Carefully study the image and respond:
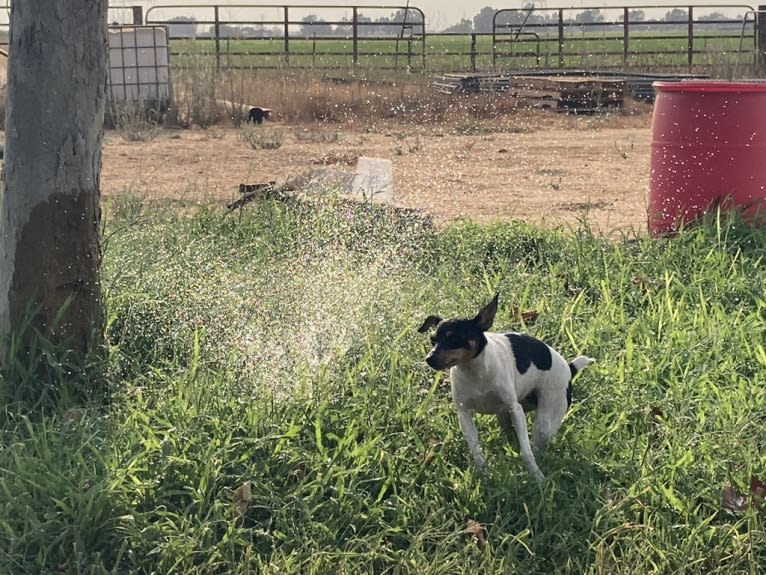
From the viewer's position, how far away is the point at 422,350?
13.9 feet

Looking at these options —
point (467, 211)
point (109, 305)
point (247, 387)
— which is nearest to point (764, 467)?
point (247, 387)

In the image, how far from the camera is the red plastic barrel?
6.26 metres

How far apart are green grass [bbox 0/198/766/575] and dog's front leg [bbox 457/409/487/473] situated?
7 centimetres

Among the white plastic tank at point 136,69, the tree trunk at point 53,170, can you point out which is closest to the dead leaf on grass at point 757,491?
the tree trunk at point 53,170

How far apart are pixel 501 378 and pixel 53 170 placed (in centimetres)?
182

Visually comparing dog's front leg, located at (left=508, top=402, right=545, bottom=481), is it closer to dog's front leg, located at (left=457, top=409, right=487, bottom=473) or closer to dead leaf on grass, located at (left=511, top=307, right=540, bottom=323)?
dog's front leg, located at (left=457, top=409, right=487, bottom=473)

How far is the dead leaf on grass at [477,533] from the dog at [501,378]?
0.26 meters

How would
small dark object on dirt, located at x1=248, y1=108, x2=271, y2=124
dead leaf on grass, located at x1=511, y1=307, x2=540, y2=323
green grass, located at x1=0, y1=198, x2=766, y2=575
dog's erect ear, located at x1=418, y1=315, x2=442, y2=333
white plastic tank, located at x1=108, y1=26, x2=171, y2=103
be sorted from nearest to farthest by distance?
green grass, located at x1=0, y1=198, x2=766, y2=575 → dog's erect ear, located at x1=418, y1=315, x2=442, y2=333 → dead leaf on grass, located at x1=511, y1=307, x2=540, y2=323 → small dark object on dirt, located at x1=248, y1=108, x2=271, y2=124 → white plastic tank, located at x1=108, y1=26, x2=171, y2=103

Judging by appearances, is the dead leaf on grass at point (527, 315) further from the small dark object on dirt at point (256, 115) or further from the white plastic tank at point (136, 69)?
the white plastic tank at point (136, 69)

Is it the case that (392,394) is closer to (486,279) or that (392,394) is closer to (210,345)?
(210,345)

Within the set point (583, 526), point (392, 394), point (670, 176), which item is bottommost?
point (583, 526)

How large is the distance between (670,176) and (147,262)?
3.17 metres

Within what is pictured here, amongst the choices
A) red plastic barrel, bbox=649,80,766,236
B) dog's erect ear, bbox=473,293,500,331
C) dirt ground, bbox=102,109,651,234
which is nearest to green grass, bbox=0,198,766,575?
dog's erect ear, bbox=473,293,500,331

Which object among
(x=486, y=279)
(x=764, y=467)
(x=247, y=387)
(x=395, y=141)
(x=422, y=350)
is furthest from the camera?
(x=395, y=141)
